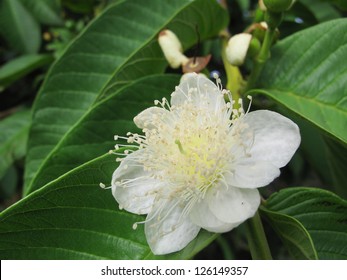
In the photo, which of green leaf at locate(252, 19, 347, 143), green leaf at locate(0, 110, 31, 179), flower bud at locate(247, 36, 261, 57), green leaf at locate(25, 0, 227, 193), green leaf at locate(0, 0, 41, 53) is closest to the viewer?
green leaf at locate(252, 19, 347, 143)

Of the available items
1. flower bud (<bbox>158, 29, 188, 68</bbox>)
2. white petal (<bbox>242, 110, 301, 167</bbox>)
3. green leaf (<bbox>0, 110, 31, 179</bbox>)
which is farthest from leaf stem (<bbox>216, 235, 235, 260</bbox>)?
white petal (<bbox>242, 110, 301, 167</bbox>)

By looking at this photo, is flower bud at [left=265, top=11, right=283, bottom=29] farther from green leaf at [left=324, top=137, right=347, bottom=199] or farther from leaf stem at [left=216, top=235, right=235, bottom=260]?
leaf stem at [left=216, top=235, right=235, bottom=260]

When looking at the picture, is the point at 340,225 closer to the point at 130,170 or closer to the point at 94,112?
the point at 130,170

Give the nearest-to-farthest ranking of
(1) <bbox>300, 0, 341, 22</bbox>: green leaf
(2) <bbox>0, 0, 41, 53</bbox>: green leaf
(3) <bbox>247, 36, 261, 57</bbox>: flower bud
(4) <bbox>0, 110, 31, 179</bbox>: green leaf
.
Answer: (3) <bbox>247, 36, 261, 57</bbox>: flower bud, (1) <bbox>300, 0, 341, 22</bbox>: green leaf, (4) <bbox>0, 110, 31, 179</bbox>: green leaf, (2) <bbox>0, 0, 41, 53</bbox>: green leaf

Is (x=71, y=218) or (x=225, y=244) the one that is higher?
(x=71, y=218)

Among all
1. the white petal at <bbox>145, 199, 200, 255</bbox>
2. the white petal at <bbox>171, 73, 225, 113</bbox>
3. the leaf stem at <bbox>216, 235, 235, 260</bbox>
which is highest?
the white petal at <bbox>171, 73, 225, 113</bbox>

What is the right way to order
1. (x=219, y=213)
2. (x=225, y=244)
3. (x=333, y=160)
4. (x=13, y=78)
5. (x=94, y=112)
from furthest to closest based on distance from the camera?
(x=225, y=244), (x=13, y=78), (x=333, y=160), (x=94, y=112), (x=219, y=213)

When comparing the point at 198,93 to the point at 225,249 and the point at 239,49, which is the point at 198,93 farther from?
the point at 225,249

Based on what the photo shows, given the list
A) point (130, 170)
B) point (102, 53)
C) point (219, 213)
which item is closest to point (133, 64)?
point (102, 53)
